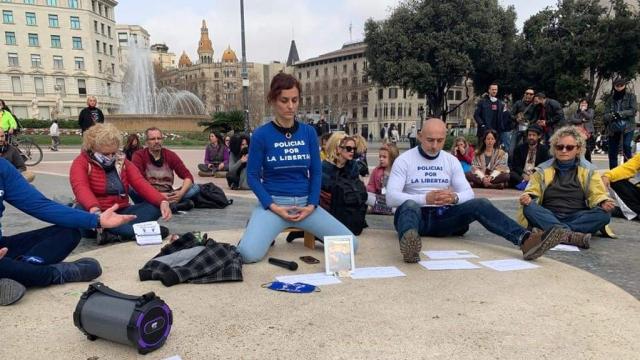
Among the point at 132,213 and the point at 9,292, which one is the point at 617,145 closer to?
the point at 132,213

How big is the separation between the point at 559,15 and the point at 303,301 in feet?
90.9

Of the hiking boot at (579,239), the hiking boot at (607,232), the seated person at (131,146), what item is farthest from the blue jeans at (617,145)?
the seated person at (131,146)

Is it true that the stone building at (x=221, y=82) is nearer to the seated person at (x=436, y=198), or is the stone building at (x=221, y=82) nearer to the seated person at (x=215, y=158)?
the seated person at (x=215, y=158)

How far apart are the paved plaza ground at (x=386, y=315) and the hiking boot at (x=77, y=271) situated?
86mm

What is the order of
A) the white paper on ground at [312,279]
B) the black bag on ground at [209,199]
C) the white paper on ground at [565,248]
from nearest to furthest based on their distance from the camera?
the white paper on ground at [312,279], the white paper on ground at [565,248], the black bag on ground at [209,199]

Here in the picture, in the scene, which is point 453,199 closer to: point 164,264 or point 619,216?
point 164,264

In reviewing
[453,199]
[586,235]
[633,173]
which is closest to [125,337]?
[453,199]

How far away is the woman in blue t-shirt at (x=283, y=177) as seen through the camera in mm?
4098

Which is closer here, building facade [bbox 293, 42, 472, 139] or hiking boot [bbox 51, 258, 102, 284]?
hiking boot [bbox 51, 258, 102, 284]

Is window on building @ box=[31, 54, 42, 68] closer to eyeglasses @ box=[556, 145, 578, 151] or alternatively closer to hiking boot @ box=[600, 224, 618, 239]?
eyeglasses @ box=[556, 145, 578, 151]

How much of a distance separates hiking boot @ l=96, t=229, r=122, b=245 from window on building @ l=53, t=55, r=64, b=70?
72341 millimetres

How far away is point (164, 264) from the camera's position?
3652 mm

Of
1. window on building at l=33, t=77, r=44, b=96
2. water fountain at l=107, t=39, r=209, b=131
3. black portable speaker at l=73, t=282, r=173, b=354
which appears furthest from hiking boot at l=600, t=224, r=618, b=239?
window on building at l=33, t=77, r=44, b=96

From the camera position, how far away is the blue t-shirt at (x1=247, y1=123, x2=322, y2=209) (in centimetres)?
422
